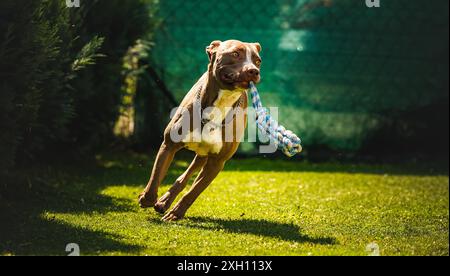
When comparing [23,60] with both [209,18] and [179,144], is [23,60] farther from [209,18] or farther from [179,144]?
[209,18]

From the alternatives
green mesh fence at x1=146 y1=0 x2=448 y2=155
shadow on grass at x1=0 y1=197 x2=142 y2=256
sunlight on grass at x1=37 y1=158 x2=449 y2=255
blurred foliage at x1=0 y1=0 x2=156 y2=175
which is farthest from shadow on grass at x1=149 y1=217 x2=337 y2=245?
green mesh fence at x1=146 y1=0 x2=448 y2=155

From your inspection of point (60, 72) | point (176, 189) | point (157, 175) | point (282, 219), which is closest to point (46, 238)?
point (157, 175)

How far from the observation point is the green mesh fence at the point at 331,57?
33.3 ft

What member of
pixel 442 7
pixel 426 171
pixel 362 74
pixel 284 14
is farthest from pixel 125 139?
pixel 442 7

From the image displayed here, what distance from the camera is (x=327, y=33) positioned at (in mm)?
10297

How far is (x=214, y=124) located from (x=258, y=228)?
0.88m

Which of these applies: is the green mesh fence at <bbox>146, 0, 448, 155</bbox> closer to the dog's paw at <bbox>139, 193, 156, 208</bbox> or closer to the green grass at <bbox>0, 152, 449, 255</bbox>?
the green grass at <bbox>0, 152, 449, 255</bbox>

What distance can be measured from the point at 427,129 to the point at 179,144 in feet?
20.5

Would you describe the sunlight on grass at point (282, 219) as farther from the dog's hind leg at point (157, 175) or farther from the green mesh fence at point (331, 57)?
the green mesh fence at point (331, 57)

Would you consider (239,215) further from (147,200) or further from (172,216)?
(147,200)

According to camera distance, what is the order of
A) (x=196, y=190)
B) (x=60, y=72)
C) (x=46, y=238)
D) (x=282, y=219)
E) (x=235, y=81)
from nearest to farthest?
(x=46, y=238), (x=235, y=81), (x=196, y=190), (x=282, y=219), (x=60, y=72)

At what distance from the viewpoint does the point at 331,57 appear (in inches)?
407

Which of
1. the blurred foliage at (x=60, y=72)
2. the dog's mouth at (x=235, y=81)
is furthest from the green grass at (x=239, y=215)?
the dog's mouth at (x=235, y=81)

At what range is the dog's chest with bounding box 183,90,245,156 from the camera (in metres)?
5.64
